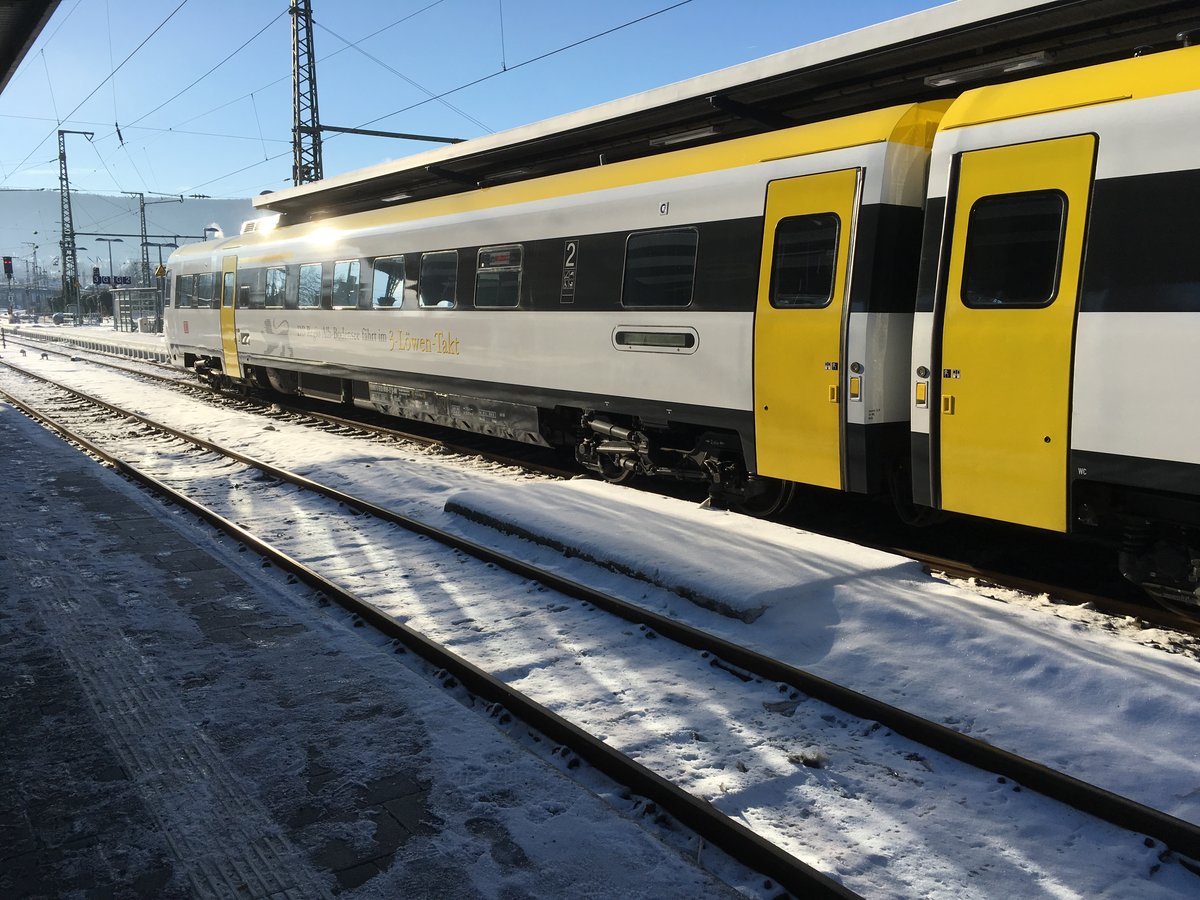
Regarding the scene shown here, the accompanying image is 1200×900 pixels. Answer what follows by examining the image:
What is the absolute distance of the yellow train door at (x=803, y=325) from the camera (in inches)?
259

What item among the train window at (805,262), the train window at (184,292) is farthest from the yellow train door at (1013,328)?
the train window at (184,292)

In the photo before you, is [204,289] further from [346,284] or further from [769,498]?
[769,498]

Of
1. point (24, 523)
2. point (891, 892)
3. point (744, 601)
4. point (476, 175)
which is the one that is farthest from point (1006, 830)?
point (476, 175)

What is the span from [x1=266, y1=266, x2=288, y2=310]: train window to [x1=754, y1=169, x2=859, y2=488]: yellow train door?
11132mm

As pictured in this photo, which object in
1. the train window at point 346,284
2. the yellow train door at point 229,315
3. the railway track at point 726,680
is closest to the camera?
the railway track at point 726,680

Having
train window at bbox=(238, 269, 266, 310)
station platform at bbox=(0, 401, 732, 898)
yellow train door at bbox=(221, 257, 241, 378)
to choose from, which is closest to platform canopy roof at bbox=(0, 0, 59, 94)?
station platform at bbox=(0, 401, 732, 898)

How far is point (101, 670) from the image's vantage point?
4914 millimetres

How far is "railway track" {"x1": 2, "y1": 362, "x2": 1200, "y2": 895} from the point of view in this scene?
3221mm

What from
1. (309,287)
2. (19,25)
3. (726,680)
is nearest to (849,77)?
(726,680)

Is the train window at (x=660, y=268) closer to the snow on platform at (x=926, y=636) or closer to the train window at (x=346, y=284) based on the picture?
the snow on platform at (x=926, y=636)

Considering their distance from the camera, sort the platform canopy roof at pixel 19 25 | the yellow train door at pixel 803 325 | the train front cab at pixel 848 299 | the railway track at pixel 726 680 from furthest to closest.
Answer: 1. the platform canopy roof at pixel 19 25
2. the yellow train door at pixel 803 325
3. the train front cab at pixel 848 299
4. the railway track at pixel 726 680

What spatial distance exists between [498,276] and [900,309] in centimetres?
526

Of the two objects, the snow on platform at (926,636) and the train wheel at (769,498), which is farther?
the train wheel at (769,498)

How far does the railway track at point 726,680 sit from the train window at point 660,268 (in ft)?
9.56
